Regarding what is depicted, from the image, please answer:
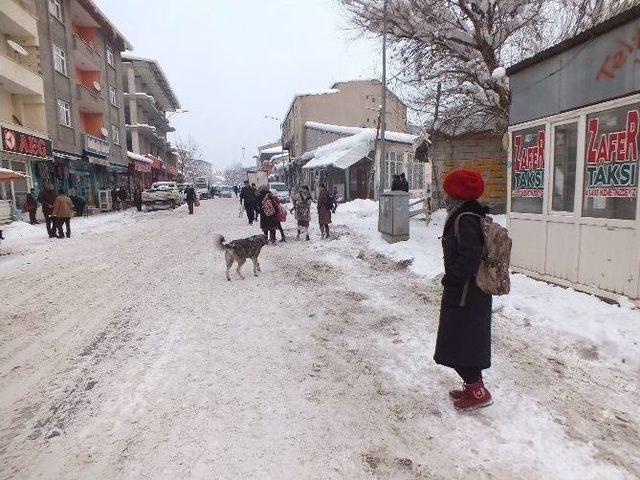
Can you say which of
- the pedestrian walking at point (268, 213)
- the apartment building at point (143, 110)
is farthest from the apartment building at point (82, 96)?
the pedestrian walking at point (268, 213)

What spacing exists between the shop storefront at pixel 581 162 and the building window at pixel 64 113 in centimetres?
2351

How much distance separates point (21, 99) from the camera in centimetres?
2041

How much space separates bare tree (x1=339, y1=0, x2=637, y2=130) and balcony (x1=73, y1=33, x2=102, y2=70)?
19543 millimetres

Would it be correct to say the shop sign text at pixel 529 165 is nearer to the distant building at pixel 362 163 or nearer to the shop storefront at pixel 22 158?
the distant building at pixel 362 163

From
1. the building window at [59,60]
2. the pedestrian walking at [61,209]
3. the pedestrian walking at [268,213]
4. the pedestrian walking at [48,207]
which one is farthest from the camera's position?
the building window at [59,60]

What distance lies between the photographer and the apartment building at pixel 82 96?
72.3 ft

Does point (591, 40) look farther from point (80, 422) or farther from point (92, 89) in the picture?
point (92, 89)

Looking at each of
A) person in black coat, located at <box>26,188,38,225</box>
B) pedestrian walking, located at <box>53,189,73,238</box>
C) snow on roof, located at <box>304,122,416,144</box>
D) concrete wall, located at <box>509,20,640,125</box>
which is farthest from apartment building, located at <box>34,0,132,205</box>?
concrete wall, located at <box>509,20,640,125</box>

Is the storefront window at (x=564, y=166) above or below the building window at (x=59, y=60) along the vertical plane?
below

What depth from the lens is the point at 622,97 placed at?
5129mm

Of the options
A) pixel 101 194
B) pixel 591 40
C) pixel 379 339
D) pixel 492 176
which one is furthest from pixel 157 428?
pixel 101 194

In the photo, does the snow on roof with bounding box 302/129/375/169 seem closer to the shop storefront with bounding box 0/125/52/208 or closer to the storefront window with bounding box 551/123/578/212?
the shop storefront with bounding box 0/125/52/208

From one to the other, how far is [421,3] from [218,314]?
433 inches

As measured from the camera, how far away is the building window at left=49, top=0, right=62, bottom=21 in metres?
22.7
